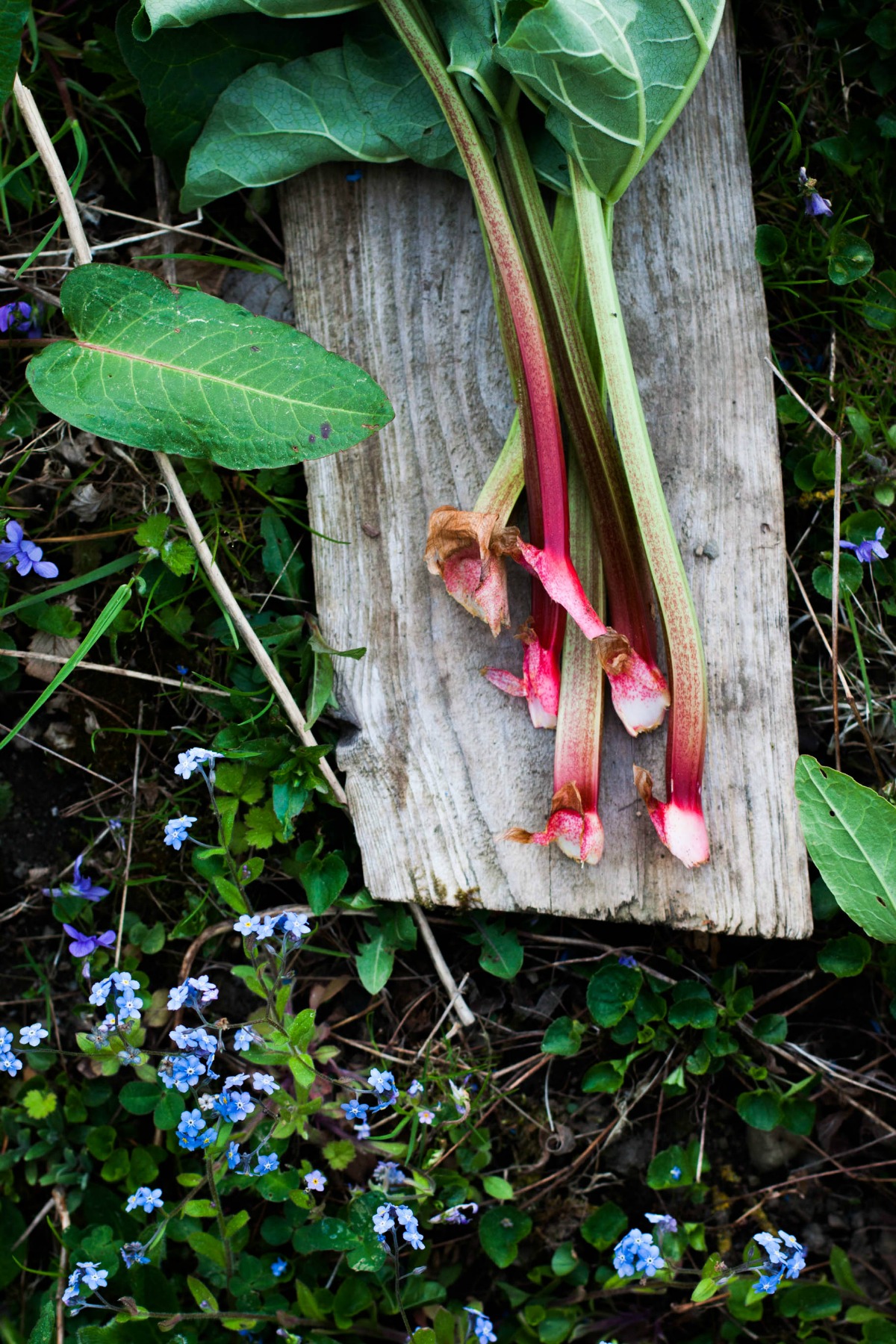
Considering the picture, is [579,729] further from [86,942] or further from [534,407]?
[86,942]

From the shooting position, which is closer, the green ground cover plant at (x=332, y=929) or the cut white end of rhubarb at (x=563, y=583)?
the cut white end of rhubarb at (x=563, y=583)

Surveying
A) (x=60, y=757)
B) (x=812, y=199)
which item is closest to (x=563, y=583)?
(x=812, y=199)

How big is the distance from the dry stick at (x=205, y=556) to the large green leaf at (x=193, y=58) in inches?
8.9

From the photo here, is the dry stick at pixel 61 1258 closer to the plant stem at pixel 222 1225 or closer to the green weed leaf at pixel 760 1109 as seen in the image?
the plant stem at pixel 222 1225

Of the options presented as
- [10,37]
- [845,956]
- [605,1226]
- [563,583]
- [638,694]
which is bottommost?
[605,1226]

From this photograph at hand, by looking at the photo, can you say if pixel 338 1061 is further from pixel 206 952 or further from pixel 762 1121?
pixel 762 1121

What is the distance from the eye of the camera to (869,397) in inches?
91.4

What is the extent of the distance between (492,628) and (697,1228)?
1313 millimetres

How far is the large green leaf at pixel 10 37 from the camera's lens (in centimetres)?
185

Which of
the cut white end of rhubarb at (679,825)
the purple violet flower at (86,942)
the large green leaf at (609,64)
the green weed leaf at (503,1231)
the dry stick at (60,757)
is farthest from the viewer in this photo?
the dry stick at (60,757)

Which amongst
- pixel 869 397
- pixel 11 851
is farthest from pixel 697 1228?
pixel 869 397

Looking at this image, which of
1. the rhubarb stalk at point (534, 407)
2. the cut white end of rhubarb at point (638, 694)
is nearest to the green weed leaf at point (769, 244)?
the rhubarb stalk at point (534, 407)

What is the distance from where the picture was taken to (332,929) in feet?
7.34

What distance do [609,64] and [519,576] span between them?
94 cm
